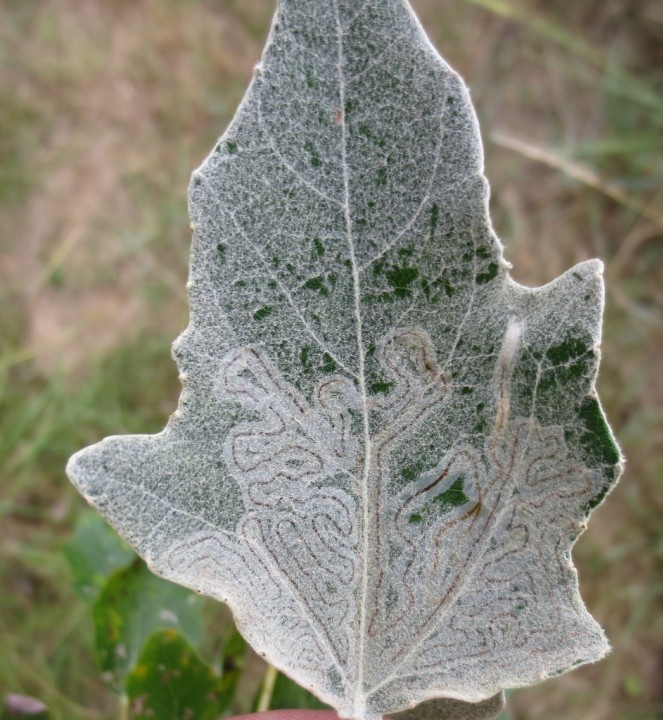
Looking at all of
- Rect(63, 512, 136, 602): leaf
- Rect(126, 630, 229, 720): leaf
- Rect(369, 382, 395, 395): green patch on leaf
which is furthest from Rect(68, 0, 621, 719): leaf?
Rect(63, 512, 136, 602): leaf

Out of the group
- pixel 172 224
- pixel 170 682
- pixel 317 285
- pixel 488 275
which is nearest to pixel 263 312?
pixel 317 285

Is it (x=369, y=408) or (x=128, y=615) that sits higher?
(x=369, y=408)

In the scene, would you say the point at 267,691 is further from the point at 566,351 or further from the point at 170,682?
the point at 566,351

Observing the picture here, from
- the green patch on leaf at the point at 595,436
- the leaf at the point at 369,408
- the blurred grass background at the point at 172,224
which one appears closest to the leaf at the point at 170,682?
the leaf at the point at 369,408

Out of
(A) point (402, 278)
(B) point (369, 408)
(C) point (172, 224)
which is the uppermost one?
(A) point (402, 278)

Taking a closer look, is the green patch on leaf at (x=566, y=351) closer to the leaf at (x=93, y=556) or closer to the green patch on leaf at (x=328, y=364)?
the green patch on leaf at (x=328, y=364)
